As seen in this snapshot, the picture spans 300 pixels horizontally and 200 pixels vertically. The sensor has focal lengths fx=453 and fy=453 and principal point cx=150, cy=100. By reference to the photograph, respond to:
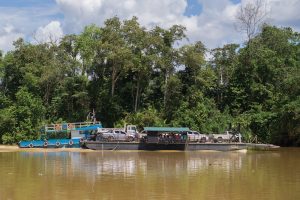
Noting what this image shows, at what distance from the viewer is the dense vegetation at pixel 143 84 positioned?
49375mm

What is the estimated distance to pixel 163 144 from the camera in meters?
42.5

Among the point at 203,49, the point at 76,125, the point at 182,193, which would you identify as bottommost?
the point at 182,193

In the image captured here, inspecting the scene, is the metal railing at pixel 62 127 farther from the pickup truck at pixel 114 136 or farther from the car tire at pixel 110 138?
the car tire at pixel 110 138

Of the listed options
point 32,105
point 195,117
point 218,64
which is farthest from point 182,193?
point 218,64

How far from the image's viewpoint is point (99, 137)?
4334cm

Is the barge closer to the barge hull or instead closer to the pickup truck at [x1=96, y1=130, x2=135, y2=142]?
the barge hull

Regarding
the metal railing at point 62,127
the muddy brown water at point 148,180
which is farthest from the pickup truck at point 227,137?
the muddy brown water at point 148,180

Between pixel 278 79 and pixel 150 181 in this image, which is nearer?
pixel 150 181

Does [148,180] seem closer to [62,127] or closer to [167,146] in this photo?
[167,146]

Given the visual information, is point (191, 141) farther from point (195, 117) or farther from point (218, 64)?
point (218, 64)

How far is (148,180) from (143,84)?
32.0m

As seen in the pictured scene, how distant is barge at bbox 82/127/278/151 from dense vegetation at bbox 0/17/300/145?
242 inches

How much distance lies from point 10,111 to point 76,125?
25.1 feet

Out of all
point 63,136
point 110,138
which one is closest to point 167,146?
point 110,138
